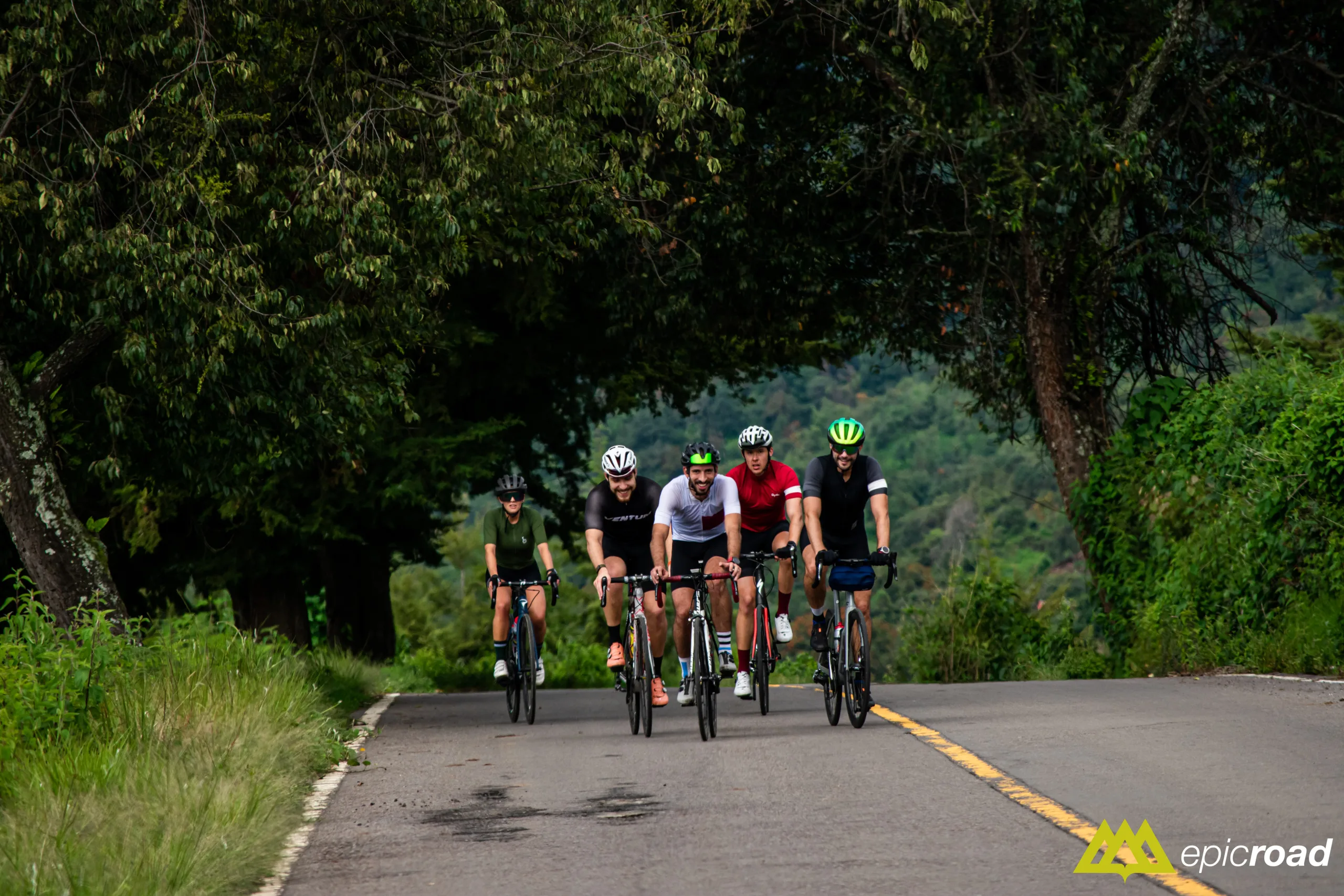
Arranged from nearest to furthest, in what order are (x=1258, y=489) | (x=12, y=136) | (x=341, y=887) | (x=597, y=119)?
(x=341, y=887)
(x=12, y=136)
(x=1258, y=489)
(x=597, y=119)

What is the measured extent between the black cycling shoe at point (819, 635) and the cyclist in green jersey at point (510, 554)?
2784mm

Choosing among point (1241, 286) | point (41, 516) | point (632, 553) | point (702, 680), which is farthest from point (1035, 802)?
point (1241, 286)

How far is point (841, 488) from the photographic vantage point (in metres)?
12.2

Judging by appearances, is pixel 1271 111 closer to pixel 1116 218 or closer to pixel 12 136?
pixel 1116 218

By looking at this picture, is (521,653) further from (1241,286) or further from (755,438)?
(1241,286)

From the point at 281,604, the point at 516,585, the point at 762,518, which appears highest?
the point at 281,604

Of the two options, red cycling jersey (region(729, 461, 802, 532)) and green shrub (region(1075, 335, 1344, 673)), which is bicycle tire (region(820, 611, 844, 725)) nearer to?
red cycling jersey (region(729, 461, 802, 532))

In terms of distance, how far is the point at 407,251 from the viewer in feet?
44.7

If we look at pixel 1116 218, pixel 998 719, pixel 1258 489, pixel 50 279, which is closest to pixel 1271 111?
pixel 1116 218

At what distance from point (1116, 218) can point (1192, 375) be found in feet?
13.4

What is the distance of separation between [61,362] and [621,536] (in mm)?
4940

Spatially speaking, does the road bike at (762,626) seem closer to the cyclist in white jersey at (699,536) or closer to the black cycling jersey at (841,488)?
the cyclist in white jersey at (699,536)

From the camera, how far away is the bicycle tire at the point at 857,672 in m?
11.6

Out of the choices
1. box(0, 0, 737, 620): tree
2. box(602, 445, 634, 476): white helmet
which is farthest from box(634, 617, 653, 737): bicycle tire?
box(0, 0, 737, 620): tree
